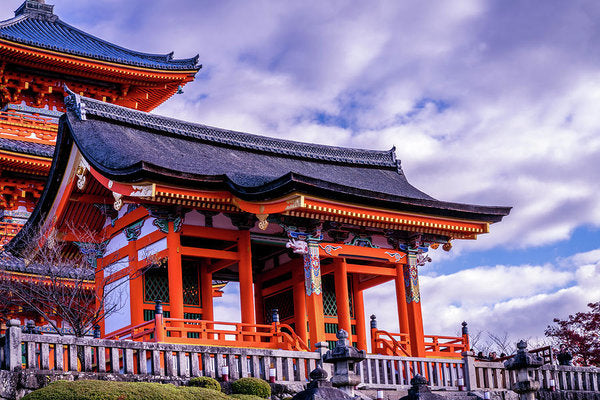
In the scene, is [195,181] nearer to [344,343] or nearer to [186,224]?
[186,224]

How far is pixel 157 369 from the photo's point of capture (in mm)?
16312

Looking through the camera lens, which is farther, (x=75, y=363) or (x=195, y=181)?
(x=195, y=181)

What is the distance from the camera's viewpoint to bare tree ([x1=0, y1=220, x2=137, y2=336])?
22141 millimetres

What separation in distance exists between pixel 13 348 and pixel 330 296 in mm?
13375

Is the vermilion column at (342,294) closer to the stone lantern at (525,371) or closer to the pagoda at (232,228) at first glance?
the pagoda at (232,228)

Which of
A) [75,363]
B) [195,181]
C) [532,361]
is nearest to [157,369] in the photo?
[75,363]

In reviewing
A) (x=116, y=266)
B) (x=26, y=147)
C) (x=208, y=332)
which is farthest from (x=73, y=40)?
(x=208, y=332)

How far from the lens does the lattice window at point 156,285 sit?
22469mm

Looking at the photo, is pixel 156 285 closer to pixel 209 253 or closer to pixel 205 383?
pixel 209 253

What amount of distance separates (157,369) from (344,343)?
3560 mm

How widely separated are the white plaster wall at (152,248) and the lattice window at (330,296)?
6.54 meters

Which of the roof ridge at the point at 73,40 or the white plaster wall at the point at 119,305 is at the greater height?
the roof ridge at the point at 73,40

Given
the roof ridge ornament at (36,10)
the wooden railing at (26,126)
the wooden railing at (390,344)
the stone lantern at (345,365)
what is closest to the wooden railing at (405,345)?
the wooden railing at (390,344)

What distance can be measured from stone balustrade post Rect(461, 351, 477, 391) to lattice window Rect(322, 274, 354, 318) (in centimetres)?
523
